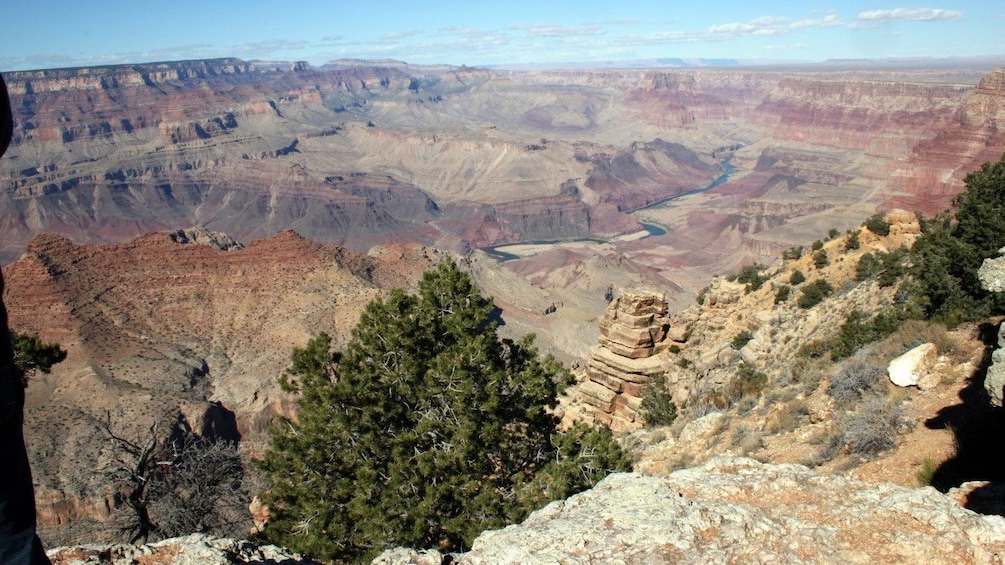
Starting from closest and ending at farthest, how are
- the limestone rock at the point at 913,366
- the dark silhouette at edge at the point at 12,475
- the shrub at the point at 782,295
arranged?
the dark silhouette at edge at the point at 12,475 → the limestone rock at the point at 913,366 → the shrub at the point at 782,295

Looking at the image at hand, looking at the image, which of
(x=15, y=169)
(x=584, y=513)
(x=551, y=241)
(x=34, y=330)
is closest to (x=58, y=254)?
(x=34, y=330)

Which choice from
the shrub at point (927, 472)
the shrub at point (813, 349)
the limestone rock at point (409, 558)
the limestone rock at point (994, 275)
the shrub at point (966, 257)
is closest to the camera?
the limestone rock at point (409, 558)

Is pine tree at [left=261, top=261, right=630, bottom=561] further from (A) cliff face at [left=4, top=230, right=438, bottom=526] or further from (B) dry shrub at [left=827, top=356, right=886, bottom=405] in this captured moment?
(A) cliff face at [left=4, top=230, right=438, bottom=526]

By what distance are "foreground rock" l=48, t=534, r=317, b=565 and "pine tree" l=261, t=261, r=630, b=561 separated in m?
3.57

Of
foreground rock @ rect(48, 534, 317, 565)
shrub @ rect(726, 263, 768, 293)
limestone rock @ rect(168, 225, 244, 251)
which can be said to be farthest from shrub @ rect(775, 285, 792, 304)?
limestone rock @ rect(168, 225, 244, 251)

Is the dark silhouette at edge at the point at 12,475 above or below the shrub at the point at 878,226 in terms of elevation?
above

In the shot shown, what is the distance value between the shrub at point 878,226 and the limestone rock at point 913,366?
42.1ft

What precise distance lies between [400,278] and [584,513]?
52.2 metres

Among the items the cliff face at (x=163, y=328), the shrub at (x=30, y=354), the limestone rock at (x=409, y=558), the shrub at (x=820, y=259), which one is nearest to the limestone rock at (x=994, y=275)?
the limestone rock at (x=409, y=558)

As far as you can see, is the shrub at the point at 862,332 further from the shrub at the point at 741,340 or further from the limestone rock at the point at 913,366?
the shrub at the point at 741,340

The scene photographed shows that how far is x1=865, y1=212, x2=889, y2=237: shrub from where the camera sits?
2294 centimetres

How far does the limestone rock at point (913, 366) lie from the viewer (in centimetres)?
1140

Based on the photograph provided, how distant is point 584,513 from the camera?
6.48 metres

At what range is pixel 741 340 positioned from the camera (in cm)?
2056
